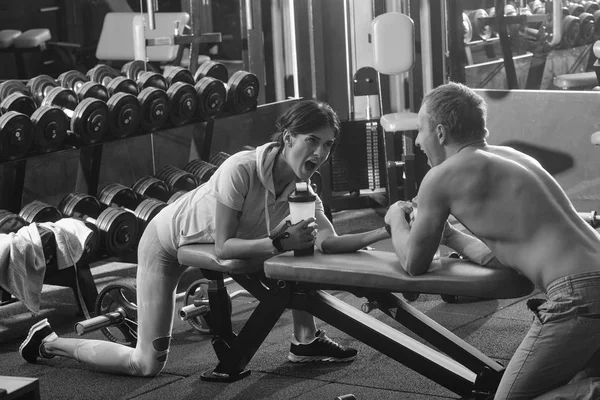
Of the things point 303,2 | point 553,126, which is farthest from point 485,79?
point 303,2

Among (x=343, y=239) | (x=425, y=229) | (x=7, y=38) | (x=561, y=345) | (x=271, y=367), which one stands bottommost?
(x=271, y=367)

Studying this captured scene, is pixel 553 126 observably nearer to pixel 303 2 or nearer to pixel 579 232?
pixel 303 2

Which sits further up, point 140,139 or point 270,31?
point 270,31

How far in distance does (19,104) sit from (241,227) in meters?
2.30

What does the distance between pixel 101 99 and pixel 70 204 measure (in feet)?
2.52

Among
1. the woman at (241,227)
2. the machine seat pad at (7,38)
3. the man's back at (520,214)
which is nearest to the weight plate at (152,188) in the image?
the woman at (241,227)

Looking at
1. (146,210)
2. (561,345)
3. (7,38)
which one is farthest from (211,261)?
(7,38)

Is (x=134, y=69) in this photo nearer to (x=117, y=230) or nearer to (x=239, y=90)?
(x=239, y=90)

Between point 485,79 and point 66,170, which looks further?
point 485,79

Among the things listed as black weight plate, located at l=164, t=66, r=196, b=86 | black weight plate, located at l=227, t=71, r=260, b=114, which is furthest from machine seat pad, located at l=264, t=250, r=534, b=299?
black weight plate, located at l=164, t=66, r=196, b=86

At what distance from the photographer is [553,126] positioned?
17.9ft

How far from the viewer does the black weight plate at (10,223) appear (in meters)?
3.87

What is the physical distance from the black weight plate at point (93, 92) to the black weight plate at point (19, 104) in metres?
0.31

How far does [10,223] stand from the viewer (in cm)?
389
